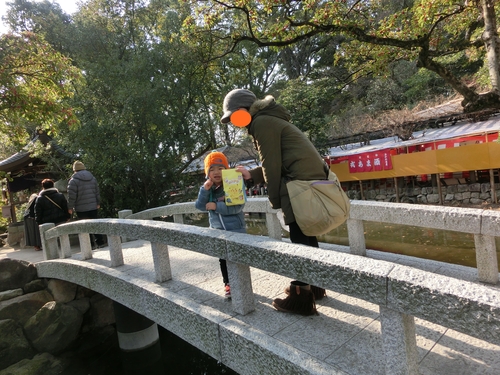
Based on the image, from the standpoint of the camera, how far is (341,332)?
224cm

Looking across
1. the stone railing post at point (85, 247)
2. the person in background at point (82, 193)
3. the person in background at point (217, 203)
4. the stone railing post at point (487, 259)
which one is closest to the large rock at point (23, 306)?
the stone railing post at point (85, 247)

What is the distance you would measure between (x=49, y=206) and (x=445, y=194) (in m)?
12.7

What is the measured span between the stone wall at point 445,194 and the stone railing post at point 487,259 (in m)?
10.1

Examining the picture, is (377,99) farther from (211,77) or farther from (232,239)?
(232,239)

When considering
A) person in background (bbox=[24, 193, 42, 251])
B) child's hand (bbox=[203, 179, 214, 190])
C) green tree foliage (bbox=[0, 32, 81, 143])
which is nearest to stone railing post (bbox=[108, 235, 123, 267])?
child's hand (bbox=[203, 179, 214, 190])

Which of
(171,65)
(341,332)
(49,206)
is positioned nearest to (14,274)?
(49,206)

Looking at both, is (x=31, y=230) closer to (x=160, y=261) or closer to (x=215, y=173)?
(x=160, y=261)

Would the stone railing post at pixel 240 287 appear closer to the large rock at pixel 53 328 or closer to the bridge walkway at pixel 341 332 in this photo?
the bridge walkway at pixel 341 332

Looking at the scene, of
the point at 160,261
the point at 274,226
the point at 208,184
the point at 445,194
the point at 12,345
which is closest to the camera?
the point at 208,184

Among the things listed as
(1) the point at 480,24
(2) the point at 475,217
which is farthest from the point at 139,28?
(2) the point at 475,217

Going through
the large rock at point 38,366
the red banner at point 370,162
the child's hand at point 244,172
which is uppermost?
the child's hand at point 244,172

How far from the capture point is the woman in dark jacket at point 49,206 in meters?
6.73

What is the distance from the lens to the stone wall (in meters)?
11.3

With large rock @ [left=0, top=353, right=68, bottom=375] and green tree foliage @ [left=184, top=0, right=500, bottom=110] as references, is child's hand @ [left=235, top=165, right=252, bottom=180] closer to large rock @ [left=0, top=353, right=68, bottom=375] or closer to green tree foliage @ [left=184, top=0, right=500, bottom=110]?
large rock @ [left=0, top=353, right=68, bottom=375]
